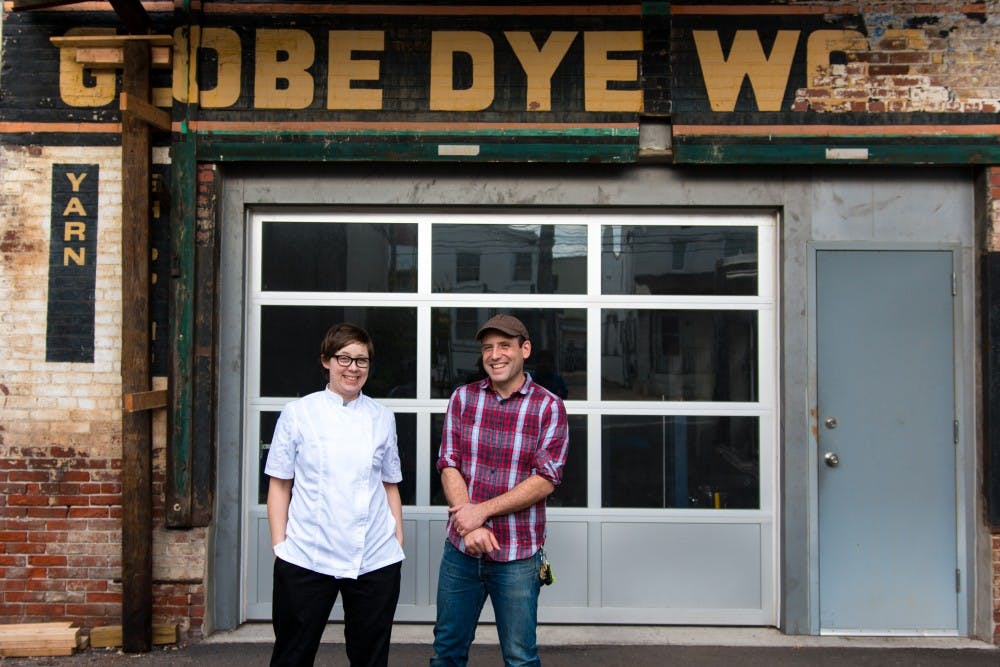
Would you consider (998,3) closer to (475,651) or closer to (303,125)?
(303,125)

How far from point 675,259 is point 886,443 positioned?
169cm

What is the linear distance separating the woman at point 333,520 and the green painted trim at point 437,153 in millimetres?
1804

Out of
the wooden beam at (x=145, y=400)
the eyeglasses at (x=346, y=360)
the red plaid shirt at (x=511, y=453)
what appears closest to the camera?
the eyeglasses at (x=346, y=360)

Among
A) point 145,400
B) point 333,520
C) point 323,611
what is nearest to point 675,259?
point 333,520

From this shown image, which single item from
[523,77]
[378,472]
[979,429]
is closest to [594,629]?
[378,472]

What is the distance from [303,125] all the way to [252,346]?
141 centimetres

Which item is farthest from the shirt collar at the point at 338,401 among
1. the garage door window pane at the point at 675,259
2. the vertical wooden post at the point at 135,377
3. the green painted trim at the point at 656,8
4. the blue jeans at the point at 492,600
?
the green painted trim at the point at 656,8

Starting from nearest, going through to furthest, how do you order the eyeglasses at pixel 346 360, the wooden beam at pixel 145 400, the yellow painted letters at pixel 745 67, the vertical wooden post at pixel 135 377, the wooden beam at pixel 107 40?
the eyeglasses at pixel 346 360 < the wooden beam at pixel 145 400 < the vertical wooden post at pixel 135 377 < the wooden beam at pixel 107 40 < the yellow painted letters at pixel 745 67

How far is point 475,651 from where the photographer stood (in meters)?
4.43

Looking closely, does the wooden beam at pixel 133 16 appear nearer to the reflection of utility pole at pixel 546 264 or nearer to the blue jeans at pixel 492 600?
the reflection of utility pole at pixel 546 264

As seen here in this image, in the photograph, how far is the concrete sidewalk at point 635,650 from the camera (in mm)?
4289

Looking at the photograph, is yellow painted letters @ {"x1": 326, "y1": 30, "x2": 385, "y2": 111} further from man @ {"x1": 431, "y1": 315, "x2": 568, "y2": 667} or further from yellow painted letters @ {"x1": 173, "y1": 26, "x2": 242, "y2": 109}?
man @ {"x1": 431, "y1": 315, "x2": 568, "y2": 667}

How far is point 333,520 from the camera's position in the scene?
3002 millimetres

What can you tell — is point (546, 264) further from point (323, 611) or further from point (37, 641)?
point (37, 641)
